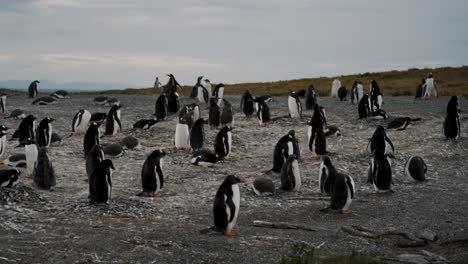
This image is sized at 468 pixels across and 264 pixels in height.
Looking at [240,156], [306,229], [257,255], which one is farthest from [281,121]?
[257,255]

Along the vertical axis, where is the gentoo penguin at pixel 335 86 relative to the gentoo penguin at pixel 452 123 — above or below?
above

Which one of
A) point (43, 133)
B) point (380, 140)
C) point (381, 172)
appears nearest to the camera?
point (381, 172)

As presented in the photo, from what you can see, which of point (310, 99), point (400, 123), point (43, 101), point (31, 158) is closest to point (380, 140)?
point (400, 123)

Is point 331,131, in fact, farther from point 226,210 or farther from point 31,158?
point 226,210

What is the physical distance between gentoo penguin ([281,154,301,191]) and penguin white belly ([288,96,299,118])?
922cm

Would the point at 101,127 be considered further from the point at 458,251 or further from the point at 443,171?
the point at 458,251

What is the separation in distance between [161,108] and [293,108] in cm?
466

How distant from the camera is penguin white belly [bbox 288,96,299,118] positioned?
2266cm

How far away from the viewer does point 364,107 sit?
22.3 metres

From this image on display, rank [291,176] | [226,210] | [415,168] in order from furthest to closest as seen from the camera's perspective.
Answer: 1. [415,168]
2. [291,176]
3. [226,210]

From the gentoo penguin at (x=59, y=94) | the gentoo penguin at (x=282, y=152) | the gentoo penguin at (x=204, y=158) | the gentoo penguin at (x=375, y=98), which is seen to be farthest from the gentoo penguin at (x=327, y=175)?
the gentoo penguin at (x=59, y=94)

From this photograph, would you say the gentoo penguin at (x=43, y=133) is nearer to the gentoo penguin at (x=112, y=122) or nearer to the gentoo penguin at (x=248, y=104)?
the gentoo penguin at (x=112, y=122)

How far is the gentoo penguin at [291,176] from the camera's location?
43.8ft

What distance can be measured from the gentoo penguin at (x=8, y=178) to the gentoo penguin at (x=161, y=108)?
10661 mm
